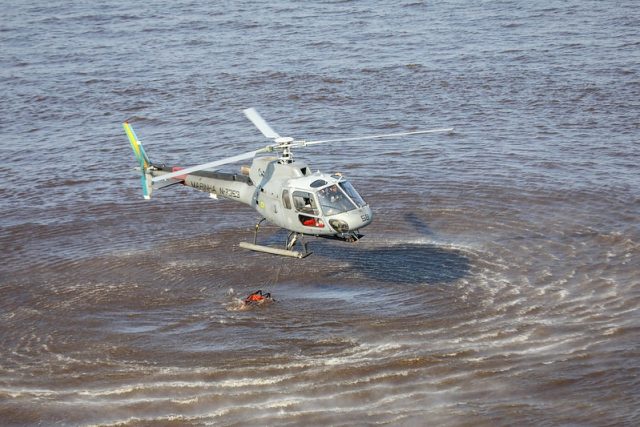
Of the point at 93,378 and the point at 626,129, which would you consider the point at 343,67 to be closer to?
the point at 626,129

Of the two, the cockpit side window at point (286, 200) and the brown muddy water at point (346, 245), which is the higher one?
the cockpit side window at point (286, 200)

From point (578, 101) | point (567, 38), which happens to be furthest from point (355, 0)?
point (578, 101)

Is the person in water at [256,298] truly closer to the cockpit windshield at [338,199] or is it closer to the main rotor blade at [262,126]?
the cockpit windshield at [338,199]

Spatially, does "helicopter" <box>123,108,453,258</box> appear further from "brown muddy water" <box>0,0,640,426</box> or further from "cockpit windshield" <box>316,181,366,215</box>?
"brown muddy water" <box>0,0,640,426</box>

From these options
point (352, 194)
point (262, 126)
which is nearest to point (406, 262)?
point (352, 194)

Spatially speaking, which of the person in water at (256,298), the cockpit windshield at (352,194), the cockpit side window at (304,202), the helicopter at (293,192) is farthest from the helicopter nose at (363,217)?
the person in water at (256,298)

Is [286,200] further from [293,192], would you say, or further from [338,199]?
[338,199]

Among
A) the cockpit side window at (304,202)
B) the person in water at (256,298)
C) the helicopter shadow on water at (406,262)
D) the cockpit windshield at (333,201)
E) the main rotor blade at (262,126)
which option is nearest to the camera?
the cockpit windshield at (333,201)

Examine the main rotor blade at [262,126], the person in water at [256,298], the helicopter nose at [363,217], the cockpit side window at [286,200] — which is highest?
the main rotor blade at [262,126]
